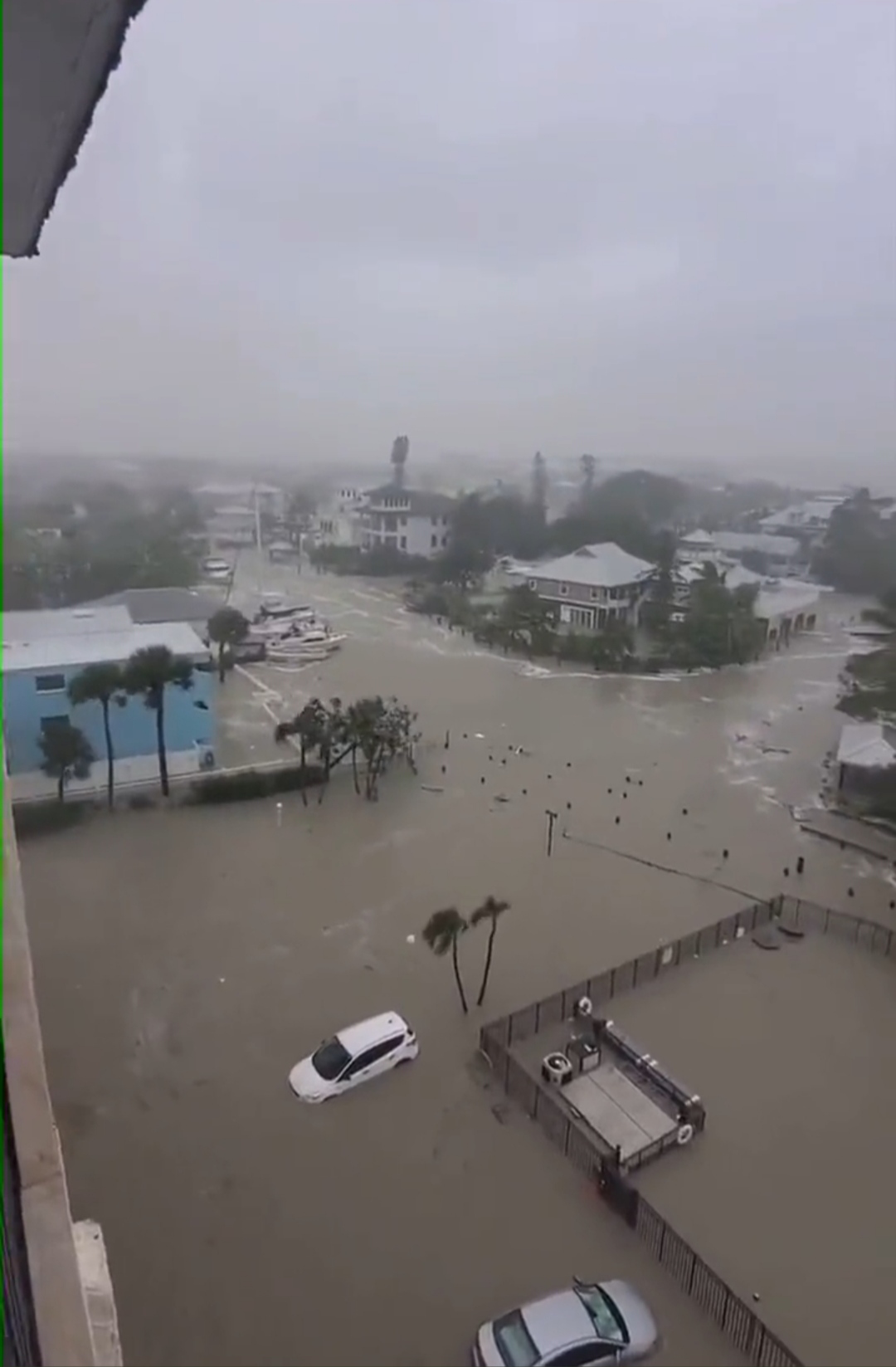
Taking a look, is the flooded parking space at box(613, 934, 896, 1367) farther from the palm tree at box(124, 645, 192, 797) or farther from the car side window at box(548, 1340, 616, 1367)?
the palm tree at box(124, 645, 192, 797)

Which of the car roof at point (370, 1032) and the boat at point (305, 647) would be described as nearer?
the car roof at point (370, 1032)

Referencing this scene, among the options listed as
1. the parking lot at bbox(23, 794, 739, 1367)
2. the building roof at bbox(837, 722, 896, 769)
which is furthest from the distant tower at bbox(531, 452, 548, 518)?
the parking lot at bbox(23, 794, 739, 1367)

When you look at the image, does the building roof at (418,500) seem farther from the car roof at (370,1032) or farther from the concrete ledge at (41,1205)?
the concrete ledge at (41,1205)

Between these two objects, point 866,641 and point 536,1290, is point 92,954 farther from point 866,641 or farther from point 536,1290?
point 866,641

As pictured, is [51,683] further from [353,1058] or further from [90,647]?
[353,1058]

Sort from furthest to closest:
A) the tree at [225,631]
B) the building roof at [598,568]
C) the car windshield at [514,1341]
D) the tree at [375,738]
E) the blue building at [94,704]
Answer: the building roof at [598,568] → the tree at [225,631] → the tree at [375,738] → the blue building at [94,704] → the car windshield at [514,1341]

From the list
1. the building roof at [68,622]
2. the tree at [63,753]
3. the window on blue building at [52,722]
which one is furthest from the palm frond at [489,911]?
the building roof at [68,622]

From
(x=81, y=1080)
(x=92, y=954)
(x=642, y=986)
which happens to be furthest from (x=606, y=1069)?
(x=92, y=954)

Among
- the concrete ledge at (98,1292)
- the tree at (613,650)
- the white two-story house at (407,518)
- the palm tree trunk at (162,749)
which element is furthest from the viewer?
the white two-story house at (407,518)
